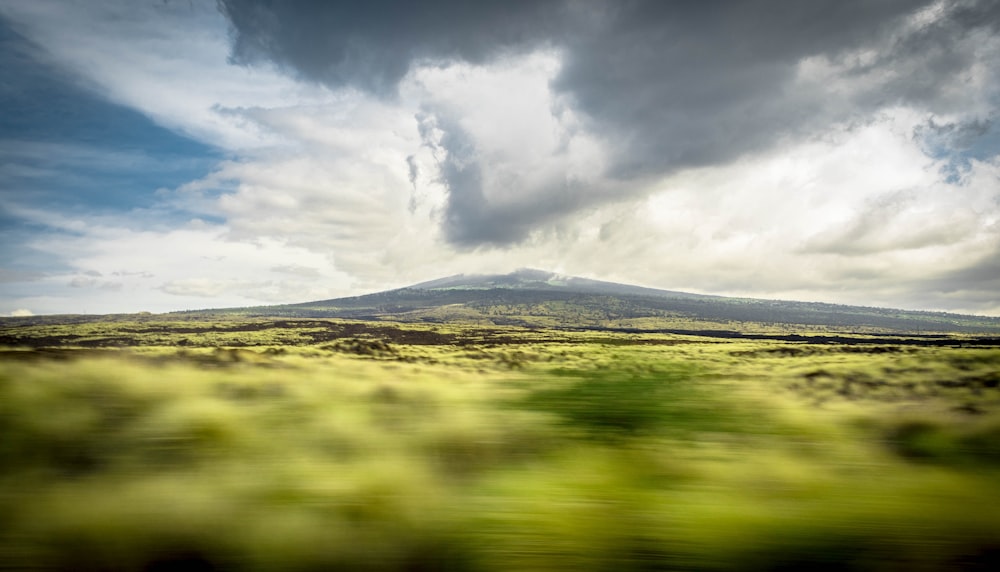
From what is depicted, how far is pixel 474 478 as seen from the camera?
1.93 meters

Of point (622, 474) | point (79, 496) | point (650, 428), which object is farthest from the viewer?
point (650, 428)

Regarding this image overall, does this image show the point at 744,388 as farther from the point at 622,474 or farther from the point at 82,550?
the point at 82,550

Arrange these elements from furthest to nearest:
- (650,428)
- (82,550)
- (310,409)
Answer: (310,409)
(650,428)
(82,550)

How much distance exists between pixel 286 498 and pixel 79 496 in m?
0.69

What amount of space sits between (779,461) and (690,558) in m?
0.76

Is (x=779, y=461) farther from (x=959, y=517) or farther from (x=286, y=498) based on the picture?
(x=286, y=498)

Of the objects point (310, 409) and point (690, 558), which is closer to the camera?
point (690, 558)

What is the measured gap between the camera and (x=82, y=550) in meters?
1.50

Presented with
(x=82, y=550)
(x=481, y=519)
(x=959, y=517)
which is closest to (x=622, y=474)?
(x=481, y=519)

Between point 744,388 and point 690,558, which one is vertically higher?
point 744,388

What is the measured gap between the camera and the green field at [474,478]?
5.13ft

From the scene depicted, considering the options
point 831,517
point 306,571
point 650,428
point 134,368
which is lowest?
point 306,571

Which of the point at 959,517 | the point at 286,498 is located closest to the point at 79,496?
the point at 286,498

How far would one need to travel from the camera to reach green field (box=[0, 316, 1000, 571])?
1562mm
